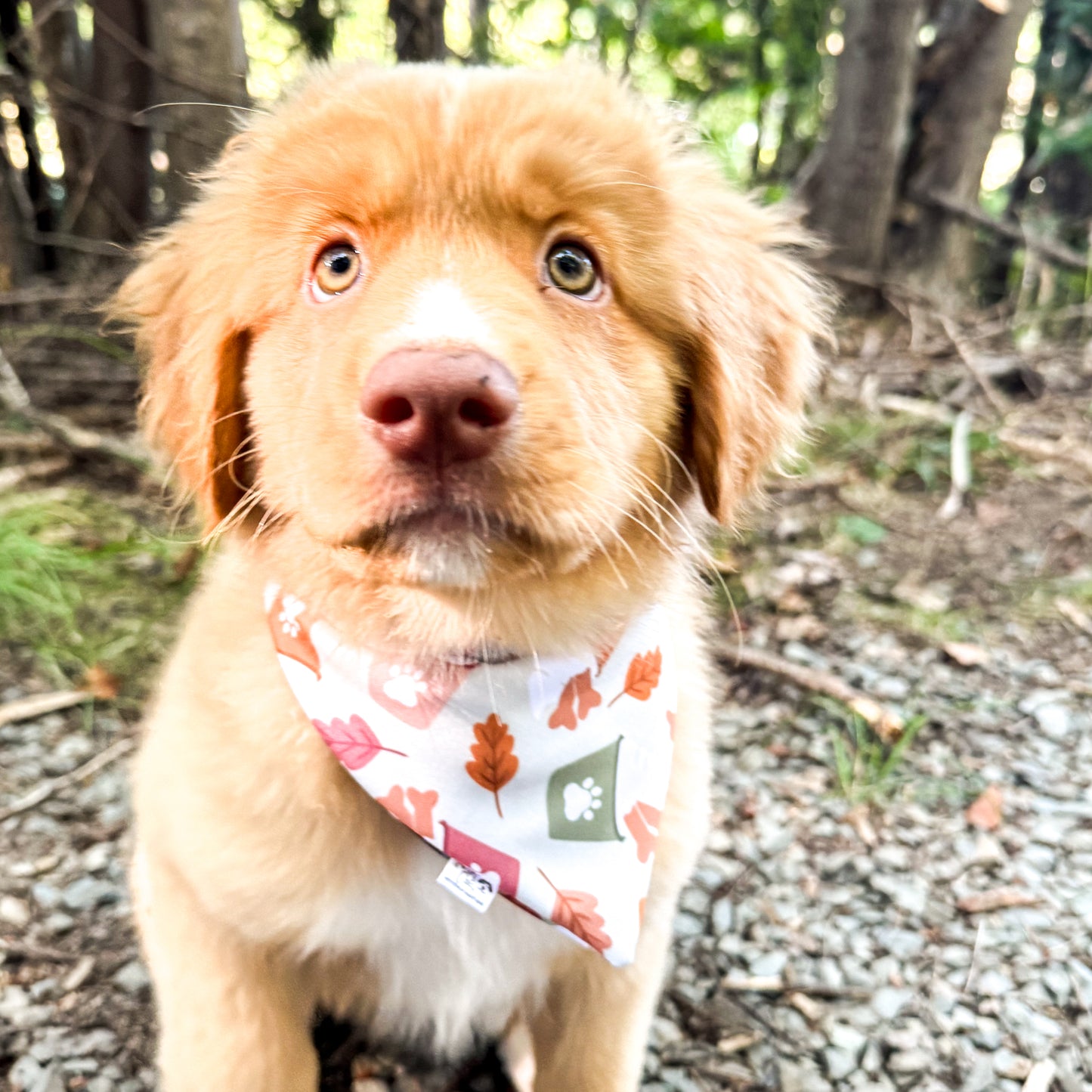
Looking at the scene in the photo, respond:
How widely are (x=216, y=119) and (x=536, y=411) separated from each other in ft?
9.03

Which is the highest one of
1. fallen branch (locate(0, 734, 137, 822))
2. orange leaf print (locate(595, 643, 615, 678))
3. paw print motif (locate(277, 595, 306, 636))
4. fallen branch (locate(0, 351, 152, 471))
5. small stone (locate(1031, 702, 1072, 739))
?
paw print motif (locate(277, 595, 306, 636))

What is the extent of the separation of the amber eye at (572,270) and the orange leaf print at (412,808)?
87cm

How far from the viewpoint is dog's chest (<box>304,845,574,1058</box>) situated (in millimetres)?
1663

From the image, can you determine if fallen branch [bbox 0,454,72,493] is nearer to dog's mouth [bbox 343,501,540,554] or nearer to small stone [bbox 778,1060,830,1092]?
dog's mouth [bbox 343,501,540,554]

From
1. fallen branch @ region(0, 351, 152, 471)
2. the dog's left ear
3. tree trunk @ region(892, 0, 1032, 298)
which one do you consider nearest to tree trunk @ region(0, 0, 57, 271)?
fallen branch @ region(0, 351, 152, 471)

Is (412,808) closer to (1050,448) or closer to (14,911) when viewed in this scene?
(14,911)

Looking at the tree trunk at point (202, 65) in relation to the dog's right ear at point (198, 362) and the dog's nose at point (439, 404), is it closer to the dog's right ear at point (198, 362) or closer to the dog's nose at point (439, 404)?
the dog's right ear at point (198, 362)

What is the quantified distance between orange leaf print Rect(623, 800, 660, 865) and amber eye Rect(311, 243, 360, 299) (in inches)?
42.0

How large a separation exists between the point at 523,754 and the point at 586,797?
165 mm

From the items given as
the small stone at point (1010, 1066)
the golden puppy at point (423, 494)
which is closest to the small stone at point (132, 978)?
the golden puppy at point (423, 494)

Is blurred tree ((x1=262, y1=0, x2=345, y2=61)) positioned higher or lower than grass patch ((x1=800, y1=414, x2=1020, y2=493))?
higher

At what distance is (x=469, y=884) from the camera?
1.69 m

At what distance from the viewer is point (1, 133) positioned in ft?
15.4

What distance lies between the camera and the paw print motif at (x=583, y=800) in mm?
1856
